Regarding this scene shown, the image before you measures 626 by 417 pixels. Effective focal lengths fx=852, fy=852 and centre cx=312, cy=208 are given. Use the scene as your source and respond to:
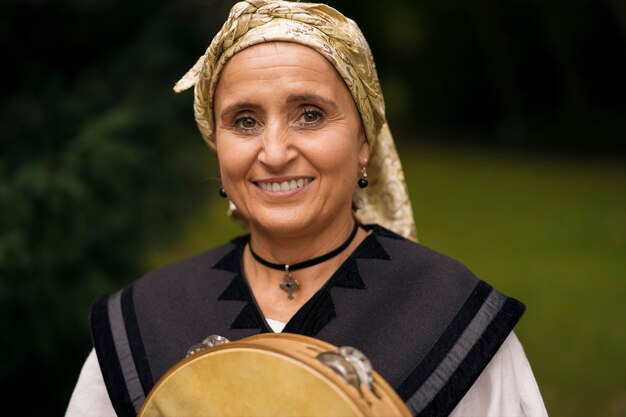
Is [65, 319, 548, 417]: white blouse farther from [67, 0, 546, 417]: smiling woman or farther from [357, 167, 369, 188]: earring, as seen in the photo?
[357, 167, 369, 188]: earring

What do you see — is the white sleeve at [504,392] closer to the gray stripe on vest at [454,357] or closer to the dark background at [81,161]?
the gray stripe on vest at [454,357]

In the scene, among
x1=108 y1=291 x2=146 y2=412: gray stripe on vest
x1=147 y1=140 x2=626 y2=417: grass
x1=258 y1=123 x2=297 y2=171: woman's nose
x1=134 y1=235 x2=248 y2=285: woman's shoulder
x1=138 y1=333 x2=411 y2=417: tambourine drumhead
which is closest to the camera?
x1=138 y1=333 x2=411 y2=417: tambourine drumhead

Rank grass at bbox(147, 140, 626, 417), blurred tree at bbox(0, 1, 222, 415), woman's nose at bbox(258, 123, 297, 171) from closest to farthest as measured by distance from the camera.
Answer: woman's nose at bbox(258, 123, 297, 171) → blurred tree at bbox(0, 1, 222, 415) → grass at bbox(147, 140, 626, 417)

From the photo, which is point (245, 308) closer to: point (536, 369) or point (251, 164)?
point (251, 164)

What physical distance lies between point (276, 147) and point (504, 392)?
2.61ft

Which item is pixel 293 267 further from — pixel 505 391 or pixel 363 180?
pixel 505 391

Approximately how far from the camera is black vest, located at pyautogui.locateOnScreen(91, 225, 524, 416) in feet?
6.67

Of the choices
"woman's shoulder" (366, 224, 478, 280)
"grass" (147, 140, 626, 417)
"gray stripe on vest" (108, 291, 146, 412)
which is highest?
"woman's shoulder" (366, 224, 478, 280)

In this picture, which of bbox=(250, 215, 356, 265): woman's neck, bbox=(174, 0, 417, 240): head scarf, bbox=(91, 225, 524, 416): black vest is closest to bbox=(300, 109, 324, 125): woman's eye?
bbox=(174, 0, 417, 240): head scarf

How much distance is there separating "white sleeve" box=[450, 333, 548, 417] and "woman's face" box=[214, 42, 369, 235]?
1.80ft

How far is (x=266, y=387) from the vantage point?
5.41 ft

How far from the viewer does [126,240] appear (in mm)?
4152

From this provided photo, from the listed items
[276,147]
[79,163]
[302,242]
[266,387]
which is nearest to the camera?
[266,387]

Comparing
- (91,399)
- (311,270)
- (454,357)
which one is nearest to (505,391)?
(454,357)
